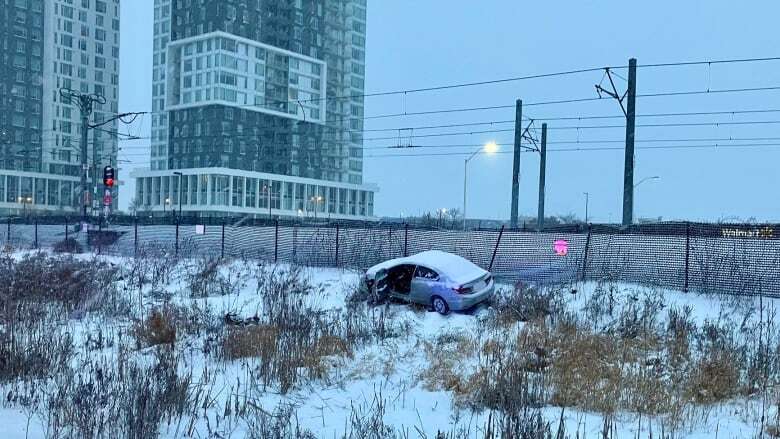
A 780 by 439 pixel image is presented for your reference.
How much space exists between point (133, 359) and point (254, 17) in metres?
84.8

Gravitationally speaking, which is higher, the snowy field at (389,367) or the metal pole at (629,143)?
the metal pole at (629,143)

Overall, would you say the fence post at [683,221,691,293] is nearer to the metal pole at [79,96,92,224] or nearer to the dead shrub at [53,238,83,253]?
the dead shrub at [53,238,83,253]

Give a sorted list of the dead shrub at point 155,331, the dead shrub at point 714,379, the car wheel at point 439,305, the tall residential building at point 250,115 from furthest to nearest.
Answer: the tall residential building at point 250,115 → the car wheel at point 439,305 → the dead shrub at point 155,331 → the dead shrub at point 714,379

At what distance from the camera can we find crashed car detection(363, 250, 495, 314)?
1406 cm

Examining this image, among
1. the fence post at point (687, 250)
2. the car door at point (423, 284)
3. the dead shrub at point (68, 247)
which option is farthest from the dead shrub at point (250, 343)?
the dead shrub at point (68, 247)

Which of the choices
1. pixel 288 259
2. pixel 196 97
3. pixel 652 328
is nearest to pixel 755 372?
pixel 652 328

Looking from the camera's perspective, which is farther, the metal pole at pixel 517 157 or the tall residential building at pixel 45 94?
the tall residential building at pixel 45 94

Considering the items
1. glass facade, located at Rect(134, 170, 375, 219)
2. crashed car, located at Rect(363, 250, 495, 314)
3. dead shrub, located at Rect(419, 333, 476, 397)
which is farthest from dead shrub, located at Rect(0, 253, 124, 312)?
glass facade, located at Rect(134, 170, 375, 219)

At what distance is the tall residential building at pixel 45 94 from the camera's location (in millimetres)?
92250

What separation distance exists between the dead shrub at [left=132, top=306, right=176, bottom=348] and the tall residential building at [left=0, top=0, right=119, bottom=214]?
87.3m

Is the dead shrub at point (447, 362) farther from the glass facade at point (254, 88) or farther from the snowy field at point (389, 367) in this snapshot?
the glass facade at point (254, 88)

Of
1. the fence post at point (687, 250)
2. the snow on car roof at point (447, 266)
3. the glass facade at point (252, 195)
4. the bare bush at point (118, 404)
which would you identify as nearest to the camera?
the bare bush at point (118, 404)

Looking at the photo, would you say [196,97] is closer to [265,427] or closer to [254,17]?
[254,17]

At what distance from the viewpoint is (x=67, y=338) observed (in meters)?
9.23
